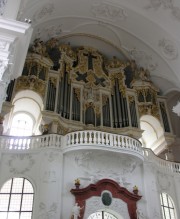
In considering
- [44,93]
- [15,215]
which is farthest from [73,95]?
[15,215]

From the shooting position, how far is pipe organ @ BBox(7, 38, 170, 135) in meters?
14.3

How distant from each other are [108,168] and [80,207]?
2034mm

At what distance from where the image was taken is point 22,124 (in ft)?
51.9

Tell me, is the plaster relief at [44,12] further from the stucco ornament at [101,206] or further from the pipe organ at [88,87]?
the stucco ornament at [101,206]

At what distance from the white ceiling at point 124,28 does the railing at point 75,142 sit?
191 inches

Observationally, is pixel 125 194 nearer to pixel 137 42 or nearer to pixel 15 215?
pixel 15 215

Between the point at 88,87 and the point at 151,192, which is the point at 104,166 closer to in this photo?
the point at 151,192

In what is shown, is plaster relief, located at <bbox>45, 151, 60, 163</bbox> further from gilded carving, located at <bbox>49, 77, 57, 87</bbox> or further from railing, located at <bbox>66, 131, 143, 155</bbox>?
gilded carving, located at <bbox>49, 77, 57, 87</bbox>

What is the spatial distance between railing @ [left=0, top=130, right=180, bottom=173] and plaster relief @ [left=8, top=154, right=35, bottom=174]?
12.7 inches

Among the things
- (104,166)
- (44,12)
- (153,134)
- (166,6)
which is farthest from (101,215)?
(44,12)

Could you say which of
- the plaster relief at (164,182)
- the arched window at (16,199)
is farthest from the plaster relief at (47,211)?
the plaster relief at (164,182)

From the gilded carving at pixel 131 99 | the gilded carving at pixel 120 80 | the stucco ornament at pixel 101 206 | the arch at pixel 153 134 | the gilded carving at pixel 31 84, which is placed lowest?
the stucco ornament at pixel 101 206

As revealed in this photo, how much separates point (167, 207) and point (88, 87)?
7.04 metres

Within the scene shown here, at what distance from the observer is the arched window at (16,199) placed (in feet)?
35.5
